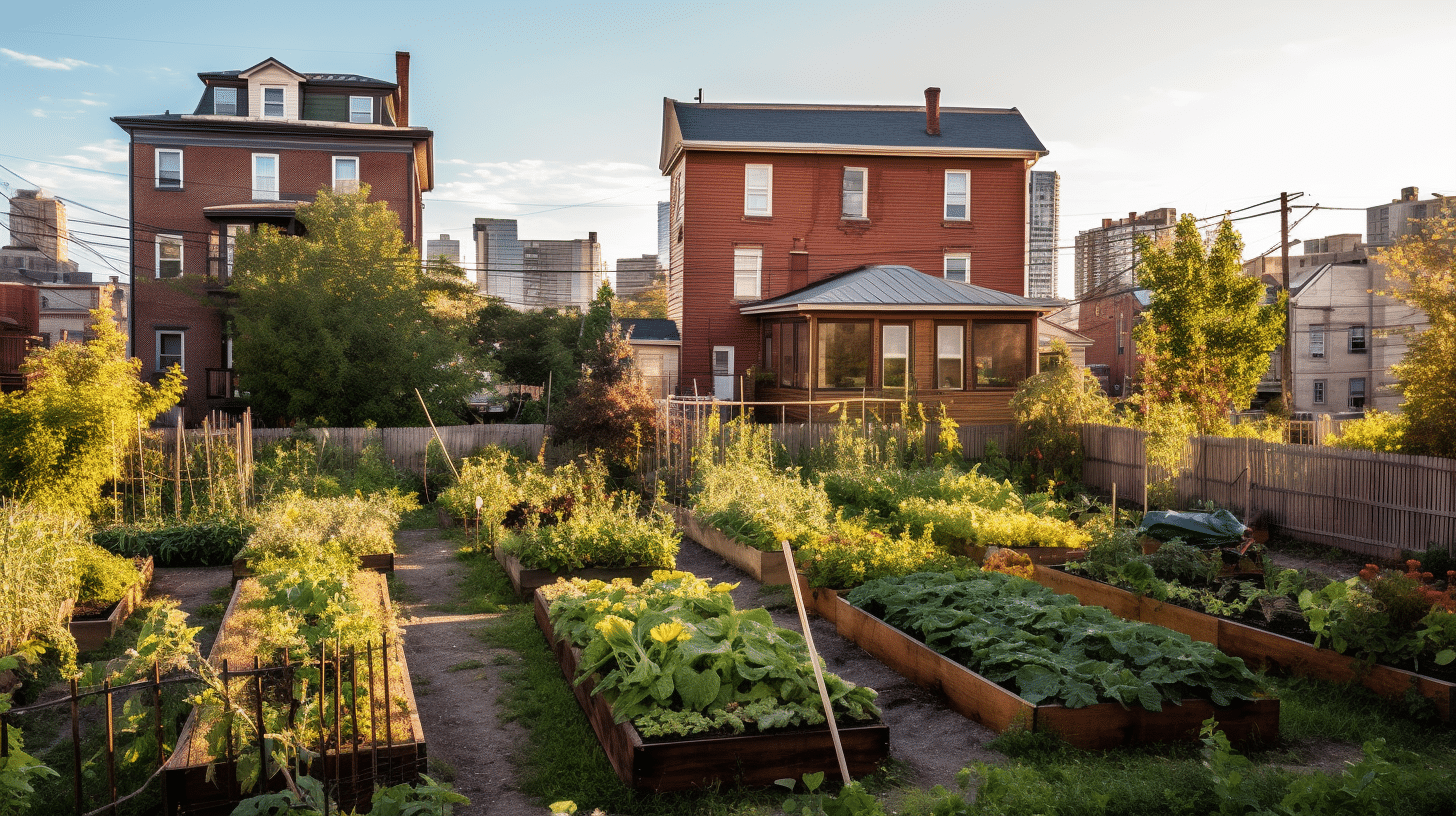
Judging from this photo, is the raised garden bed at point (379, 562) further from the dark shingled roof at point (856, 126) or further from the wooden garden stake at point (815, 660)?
the dark shingled roof at point (856, 126)

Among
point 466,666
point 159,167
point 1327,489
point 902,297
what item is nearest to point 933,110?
point 902,297

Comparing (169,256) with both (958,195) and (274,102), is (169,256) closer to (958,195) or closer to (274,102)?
(274,102)

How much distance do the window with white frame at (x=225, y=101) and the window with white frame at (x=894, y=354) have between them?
22.6 m

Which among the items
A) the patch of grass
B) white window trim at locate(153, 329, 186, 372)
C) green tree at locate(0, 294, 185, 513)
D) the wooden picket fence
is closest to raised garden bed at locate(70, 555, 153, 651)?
the patch of grass

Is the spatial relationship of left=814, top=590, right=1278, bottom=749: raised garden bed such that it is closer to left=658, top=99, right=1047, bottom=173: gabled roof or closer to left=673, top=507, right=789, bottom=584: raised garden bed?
left=673, top=507, right=789, bottom=584: raised garden bed

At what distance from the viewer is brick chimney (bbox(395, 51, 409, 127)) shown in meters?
34.4

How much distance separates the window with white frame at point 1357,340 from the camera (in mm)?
45281

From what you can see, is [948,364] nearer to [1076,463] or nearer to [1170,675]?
[1076,463]

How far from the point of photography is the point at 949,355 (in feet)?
78.0

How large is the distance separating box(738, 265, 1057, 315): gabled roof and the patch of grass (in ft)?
50.3

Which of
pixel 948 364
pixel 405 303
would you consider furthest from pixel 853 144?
pixel 405 303

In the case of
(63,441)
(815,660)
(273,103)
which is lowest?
(815,660)

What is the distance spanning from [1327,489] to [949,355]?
35.4 feet

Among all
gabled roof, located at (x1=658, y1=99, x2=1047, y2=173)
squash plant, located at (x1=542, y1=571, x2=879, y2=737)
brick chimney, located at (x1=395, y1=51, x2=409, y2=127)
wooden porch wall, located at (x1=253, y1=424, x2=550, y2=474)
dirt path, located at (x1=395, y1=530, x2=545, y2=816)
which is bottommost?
dirt path, located at (x1=395, y1=530, x2=545, y2=816)
